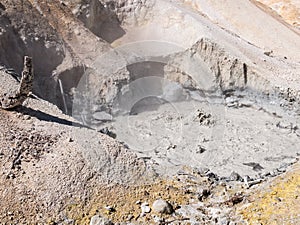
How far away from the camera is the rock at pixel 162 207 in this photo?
13.1 meters

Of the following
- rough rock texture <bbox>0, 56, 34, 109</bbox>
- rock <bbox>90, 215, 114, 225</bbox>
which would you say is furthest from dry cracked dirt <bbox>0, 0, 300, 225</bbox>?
rough rock texture <bbox>0, 56, 34, 109</bbox>

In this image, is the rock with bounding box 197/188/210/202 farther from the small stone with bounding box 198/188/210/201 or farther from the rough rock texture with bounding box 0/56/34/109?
the rough rock texture with bounding box 0/56/34/109

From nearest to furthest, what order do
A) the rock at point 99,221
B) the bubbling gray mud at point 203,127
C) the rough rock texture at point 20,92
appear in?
the rock at point 99,221 < the rough rock texture at point 20,92 < the bubbling gray mud at point 203,127

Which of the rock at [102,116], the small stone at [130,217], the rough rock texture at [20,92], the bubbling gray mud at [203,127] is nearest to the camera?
the small stone at [130,217]

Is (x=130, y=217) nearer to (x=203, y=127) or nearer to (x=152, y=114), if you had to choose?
(x=203, y=127)

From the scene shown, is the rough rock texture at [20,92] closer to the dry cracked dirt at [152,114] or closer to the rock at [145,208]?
the dry cracked dirt at [152,114]

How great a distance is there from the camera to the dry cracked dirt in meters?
13.1

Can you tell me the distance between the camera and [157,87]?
2792cm

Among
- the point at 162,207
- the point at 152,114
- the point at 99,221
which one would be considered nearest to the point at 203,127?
the point at 152,114

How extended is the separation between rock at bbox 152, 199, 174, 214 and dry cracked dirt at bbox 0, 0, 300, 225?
40mm

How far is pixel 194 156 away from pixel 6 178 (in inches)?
408

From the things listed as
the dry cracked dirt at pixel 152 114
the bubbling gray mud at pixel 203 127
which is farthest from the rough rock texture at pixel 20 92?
the bubbling gray mud at pixel 203 127

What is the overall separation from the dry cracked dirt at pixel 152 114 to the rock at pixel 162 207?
0.04 m

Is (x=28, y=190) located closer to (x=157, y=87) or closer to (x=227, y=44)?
(x=157, y=87)
